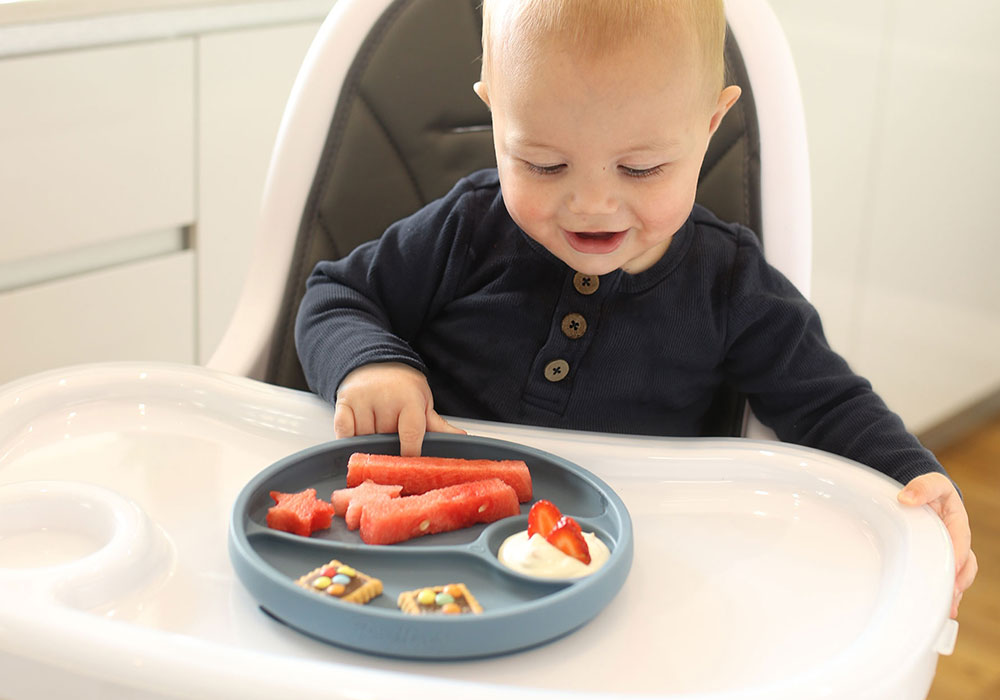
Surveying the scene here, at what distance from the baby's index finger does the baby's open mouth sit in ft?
0.49

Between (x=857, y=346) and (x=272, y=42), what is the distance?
41.1 inches

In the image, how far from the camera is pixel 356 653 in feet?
1.80

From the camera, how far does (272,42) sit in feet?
4.97

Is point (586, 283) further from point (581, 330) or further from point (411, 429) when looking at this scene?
point (411, 429)

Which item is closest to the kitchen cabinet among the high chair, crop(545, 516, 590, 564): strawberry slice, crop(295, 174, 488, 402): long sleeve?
the high chair

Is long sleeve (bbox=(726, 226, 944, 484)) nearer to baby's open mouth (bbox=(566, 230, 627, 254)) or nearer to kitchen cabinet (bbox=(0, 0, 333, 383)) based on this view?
baby's open mouth (bbox=(566, 230, 627, 254))

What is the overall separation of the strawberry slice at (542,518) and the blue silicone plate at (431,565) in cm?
2

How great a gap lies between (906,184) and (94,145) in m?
1.21

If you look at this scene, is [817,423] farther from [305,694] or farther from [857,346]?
[857,346]

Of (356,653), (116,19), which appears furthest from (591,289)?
(116,19)

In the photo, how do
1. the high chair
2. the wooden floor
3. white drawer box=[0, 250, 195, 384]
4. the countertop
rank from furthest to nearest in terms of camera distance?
1. the wooden floor
2. white drawer box=[0, 250, 195, 384]
3. the countertop
4. the high chair

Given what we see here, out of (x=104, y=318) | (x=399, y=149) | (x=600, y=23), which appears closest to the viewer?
(x=600, y=23)

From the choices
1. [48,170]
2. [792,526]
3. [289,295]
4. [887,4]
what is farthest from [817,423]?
[887,4]

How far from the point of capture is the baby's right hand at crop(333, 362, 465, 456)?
0.75 metres
